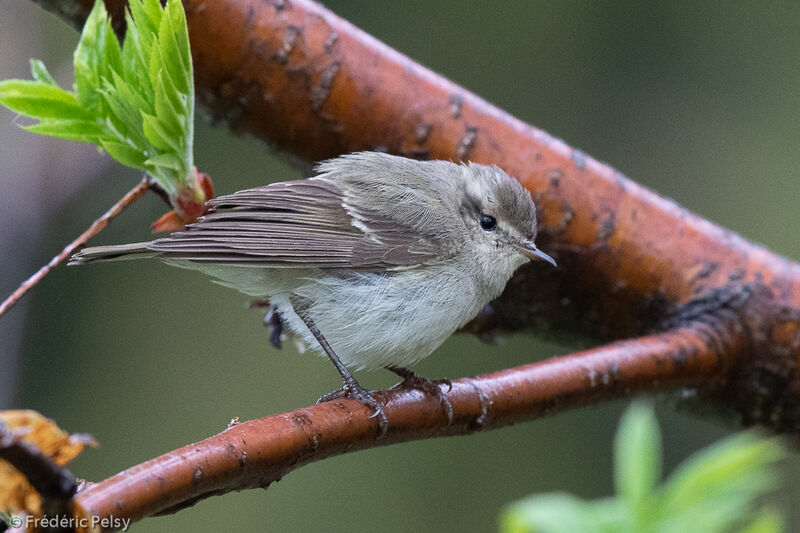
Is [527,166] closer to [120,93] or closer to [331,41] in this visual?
[331,41]

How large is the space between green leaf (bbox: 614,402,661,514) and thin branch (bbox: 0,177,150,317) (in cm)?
106

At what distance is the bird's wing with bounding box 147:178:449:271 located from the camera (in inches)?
88.0

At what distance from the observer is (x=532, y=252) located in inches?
105

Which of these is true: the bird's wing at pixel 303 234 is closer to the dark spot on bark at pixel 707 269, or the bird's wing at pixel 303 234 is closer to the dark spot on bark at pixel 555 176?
the dark spot on bark at pixel 555 176

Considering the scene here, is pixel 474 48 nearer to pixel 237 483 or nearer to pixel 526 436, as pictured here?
pixel 526 436

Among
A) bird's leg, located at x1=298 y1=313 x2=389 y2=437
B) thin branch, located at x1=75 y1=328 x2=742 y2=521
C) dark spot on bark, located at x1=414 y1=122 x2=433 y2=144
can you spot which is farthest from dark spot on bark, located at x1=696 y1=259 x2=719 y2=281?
bird's leg, located at x1=298 y1=313 x2=389 y2=437

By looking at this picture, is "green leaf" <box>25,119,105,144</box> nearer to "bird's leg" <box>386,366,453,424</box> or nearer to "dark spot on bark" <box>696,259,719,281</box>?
"bird's leg" <box>386,366,453,424</box>

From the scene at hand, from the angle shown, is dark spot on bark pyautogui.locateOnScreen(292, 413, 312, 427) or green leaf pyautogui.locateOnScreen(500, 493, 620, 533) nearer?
green leaf pyautogui.locateOnScreen(500, 493, 620, 533)

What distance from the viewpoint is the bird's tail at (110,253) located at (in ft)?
6.86

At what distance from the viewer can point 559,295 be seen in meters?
2.83

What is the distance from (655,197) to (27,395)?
12.8 feet

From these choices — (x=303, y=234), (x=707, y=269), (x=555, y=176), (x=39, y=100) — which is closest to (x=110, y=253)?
(x=39, y=100)

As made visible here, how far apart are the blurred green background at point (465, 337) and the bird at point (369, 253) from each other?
2.54 metres

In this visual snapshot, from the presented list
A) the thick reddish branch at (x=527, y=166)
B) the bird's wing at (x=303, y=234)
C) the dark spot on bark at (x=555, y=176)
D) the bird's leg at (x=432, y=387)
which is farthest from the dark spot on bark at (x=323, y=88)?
the bird's leg at (x=432, y=387)
